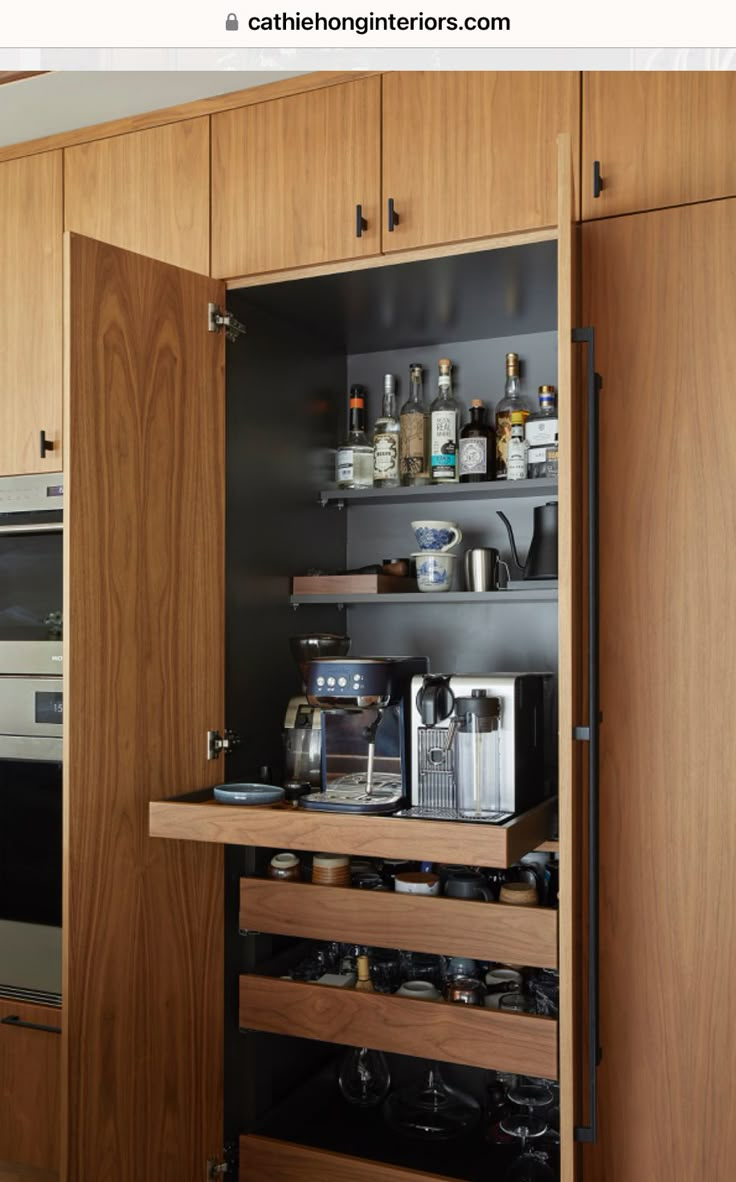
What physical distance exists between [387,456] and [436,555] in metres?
0.31

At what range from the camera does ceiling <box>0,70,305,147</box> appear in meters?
2.21

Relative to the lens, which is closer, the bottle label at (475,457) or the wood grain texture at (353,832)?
the wood grain texture at (353,832)

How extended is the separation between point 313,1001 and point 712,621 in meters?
1.11

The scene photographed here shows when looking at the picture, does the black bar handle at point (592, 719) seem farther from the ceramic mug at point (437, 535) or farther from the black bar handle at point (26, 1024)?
the black bar handle at point (26, 1024)

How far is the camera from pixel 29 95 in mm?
2293

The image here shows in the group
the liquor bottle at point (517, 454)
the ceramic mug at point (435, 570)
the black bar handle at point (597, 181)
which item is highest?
the black bar handle at point (597, 181)

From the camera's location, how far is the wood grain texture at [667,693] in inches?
73.5

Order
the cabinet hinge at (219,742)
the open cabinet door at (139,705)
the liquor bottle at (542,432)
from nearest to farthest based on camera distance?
the open cabinet door at (139,705) < the cabinet hinge at (219,742) < the liquor bottle at (542,432)

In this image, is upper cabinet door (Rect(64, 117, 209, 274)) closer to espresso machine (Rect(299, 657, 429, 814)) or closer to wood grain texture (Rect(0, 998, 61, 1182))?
espresso machine (Rect(299, 657, 429, 814))

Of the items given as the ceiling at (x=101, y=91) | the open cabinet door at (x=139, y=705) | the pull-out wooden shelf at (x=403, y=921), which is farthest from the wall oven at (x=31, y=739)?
the ceiling at (x=101, y=91)

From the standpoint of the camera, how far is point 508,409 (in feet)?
8.31

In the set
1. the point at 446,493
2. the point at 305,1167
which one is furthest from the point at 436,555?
the point at 305,1167

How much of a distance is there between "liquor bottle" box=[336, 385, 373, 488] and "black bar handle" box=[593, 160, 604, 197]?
0.91m

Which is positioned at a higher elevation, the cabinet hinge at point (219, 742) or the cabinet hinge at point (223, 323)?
the cabinet hinge at point (223, 323)
